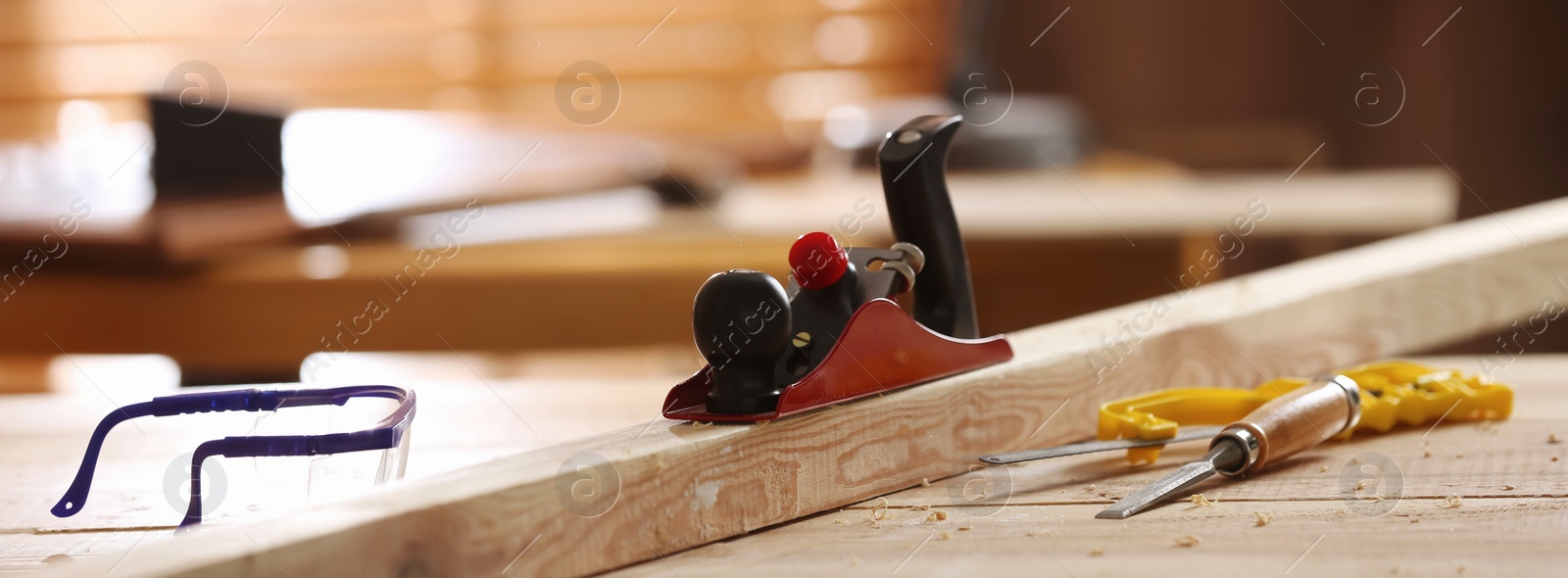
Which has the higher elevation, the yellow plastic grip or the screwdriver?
the yellow plastic grip

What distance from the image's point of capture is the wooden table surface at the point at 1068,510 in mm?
594

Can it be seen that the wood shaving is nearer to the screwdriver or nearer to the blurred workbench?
the screwdriver

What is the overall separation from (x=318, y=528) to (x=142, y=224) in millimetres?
1240

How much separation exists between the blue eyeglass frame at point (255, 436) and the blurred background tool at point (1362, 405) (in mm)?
478

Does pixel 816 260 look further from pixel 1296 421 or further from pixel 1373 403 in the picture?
pixel 1373 403

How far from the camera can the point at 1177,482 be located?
685 millimetres

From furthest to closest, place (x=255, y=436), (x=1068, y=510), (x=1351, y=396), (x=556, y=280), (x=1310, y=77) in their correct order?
(x=1310, y=77)
(x=556, y=280)
(x=1351, y=396)
(x=1068, y=510)
(x=255, y=436)

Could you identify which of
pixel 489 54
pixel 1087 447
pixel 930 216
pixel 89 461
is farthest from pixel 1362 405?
pixel 489 54

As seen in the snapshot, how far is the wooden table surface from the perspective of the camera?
0.59 meters

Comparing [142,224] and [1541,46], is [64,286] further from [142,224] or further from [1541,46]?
[1541,46]

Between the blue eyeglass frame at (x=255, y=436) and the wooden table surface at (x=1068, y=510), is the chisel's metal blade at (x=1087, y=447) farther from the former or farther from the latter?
the blue eyeglass frame at (x=255, y=436)

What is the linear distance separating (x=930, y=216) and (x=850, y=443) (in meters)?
0.20

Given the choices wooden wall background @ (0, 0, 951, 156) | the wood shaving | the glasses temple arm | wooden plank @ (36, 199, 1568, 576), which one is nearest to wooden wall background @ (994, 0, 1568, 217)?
wooden wall background @ (0, 0, 951, 156)

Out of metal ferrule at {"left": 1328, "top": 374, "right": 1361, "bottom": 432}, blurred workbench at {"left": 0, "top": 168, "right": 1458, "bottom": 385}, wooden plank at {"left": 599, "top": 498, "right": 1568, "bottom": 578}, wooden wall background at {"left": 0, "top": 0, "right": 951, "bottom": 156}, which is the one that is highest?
wooden wall background at {"left": 0, "top": 0, "right": 951, "bottom": 156}
